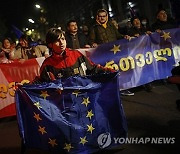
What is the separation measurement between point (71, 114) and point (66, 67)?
76 centimetres

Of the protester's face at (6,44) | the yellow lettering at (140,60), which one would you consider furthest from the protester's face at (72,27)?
the protester's face at (6,44)

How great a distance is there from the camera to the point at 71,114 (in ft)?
13.4

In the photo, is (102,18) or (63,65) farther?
(102,18)

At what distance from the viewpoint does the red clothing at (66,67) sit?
14.4ft

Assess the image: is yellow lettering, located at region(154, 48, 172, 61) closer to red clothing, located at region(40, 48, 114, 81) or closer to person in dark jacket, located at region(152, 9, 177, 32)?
person in dark jacket, located at region(152, 9, 177, 32)

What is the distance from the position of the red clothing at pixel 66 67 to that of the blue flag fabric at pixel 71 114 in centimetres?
33

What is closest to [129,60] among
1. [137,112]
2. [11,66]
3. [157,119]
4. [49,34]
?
[137,112]

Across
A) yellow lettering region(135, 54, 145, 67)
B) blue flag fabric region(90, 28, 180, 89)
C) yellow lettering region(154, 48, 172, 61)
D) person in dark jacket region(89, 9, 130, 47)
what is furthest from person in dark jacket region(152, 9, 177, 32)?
person in dark jacket region(89, 9, 130, 47)

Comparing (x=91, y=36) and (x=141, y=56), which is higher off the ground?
(x=91, y=36)

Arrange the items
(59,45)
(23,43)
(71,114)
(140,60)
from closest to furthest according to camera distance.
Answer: (71,114) → (59,45) → (140,60) → (23,43)

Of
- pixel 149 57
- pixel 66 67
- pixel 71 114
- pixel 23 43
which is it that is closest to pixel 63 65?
pixel 66 67

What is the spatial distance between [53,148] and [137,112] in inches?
105

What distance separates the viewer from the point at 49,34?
4.23 m

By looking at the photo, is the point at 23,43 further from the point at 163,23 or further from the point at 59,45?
the point at 59,45
